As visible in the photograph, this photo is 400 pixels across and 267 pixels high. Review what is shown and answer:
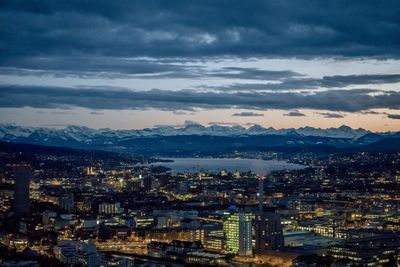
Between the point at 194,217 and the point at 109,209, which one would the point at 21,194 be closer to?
the point at 109,209

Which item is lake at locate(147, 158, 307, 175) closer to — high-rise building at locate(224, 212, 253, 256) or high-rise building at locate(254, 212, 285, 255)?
high-rise building at locate(224, 212, 253, 256)

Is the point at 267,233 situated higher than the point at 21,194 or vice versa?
the point at 21,194

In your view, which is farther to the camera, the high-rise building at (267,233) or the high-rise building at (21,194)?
the high-rise building at (21,194)

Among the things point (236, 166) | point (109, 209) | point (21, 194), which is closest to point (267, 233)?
point (109, 209)

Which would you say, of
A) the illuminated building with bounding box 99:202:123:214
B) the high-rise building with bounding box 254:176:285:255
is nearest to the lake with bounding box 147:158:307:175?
the illuminated building with bounding box 99:202:123:214

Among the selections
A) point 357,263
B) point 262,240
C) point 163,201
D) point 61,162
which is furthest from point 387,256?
point 61,162

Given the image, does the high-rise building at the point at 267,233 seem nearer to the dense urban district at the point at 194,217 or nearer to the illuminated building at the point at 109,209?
the dense urban district at the point at 194,217

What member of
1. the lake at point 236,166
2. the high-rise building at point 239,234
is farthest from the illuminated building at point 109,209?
the lake at point 236,166

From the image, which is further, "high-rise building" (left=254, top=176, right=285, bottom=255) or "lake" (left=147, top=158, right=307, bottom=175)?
"lake" (left=147, top=158, right=307, bottom=175)
